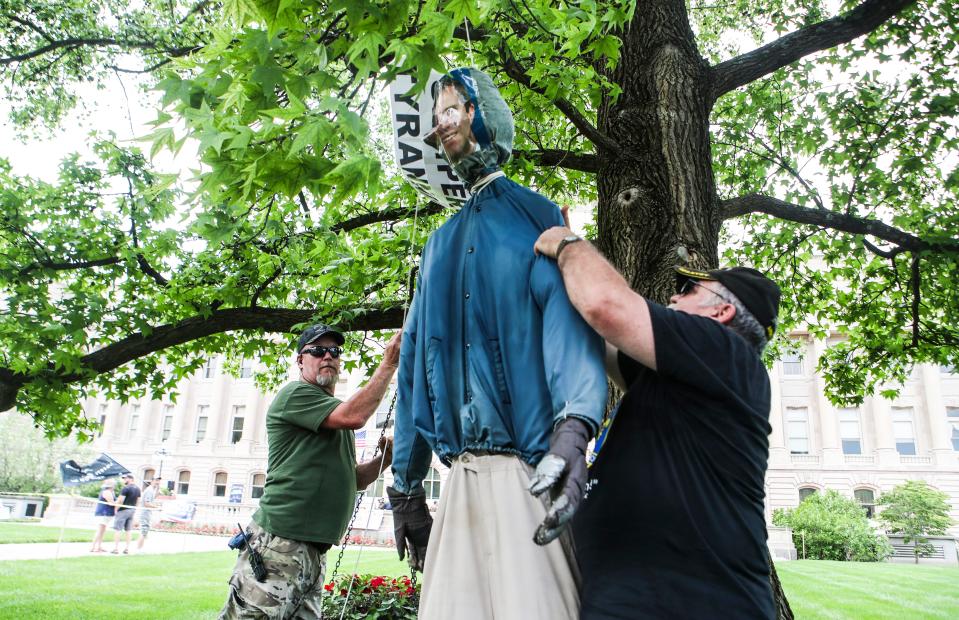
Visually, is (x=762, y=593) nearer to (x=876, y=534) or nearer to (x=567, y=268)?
(x=567, y=268)

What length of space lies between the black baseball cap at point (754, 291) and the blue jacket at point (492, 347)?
0.59m

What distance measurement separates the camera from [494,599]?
66.6 inches

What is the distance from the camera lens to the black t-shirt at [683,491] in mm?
1683

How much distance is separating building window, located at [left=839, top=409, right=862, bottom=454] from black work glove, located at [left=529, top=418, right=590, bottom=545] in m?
45.0

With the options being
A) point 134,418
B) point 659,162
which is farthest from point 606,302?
point 134,418

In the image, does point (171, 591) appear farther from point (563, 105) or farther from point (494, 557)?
point (494, 557)

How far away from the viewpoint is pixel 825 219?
285 inches

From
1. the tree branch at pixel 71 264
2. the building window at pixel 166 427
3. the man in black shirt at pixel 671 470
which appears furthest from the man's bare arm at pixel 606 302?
the building window at pixel 166 427

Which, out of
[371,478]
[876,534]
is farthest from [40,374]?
[876,534]

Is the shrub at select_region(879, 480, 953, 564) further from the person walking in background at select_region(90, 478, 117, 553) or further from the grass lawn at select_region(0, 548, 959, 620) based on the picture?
the person walking in background at select_region(90, 478, 117, 553)

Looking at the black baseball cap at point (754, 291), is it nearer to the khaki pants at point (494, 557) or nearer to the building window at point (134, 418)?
the khaki pants at point (494, 557)

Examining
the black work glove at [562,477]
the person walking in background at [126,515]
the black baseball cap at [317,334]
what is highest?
the black baseball cap at [317,334]

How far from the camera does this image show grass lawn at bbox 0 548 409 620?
9062 millimetres

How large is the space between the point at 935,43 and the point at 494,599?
9256mm
